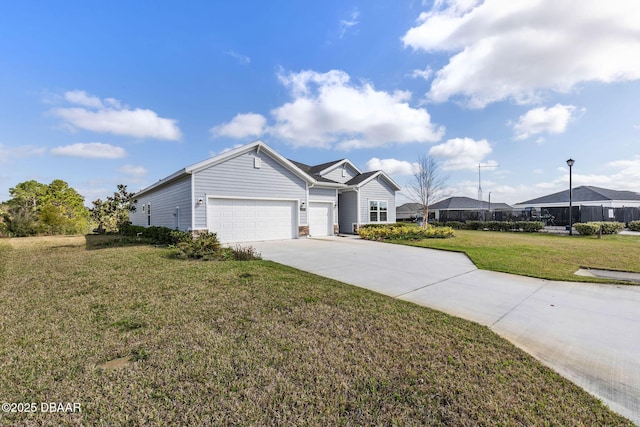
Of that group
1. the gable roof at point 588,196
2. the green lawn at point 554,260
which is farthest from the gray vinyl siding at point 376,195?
the gable roof at point 588,196

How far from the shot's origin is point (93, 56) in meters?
11.9

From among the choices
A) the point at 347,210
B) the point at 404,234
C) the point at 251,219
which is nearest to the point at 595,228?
the point at 404,234

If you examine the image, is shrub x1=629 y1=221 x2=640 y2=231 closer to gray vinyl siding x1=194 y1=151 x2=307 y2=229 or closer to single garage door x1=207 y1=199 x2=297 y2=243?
gray vinyl siding x1=194 y1=151 x2=307 y2=229

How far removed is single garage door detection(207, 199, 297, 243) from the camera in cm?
1262

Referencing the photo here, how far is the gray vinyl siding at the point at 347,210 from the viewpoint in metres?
18.6

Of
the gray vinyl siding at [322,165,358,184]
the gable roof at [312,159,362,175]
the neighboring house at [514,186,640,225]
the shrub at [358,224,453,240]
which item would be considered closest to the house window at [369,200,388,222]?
the gray vinyl siding at [322,165,358,184]

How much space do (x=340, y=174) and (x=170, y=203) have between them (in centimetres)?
1169

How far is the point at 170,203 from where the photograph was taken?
14570 mm

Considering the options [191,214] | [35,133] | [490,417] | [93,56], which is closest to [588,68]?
[490,417]

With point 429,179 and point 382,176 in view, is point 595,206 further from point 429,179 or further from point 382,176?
point 382,176

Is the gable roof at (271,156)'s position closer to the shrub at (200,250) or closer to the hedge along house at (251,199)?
the hedge along house at (251,199)

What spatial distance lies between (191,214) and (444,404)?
11868 millimetres

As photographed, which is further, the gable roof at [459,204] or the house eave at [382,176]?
the gable roof at [459,204]

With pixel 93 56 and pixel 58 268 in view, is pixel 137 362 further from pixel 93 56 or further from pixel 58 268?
pixel 93 56
